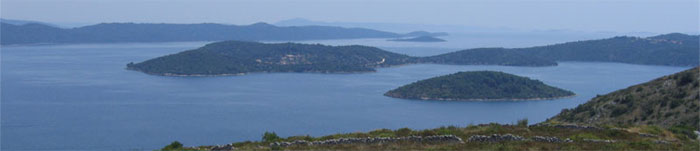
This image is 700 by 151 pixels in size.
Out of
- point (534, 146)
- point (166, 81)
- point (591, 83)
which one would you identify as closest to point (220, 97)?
point (166, 81)

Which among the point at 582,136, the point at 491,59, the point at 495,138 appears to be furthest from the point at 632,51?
the point at 495,138

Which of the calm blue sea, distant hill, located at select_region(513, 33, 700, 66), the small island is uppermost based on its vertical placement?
distant hill, located at select_region(513, 33, 700, 66)

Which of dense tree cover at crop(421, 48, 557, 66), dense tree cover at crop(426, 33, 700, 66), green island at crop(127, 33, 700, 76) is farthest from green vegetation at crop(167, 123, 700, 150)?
dense tree cover at crop(426, 33, 700, 66)

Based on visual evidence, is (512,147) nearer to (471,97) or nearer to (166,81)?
(471,97)

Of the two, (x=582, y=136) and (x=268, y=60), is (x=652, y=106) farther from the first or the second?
(x=268, y=60)

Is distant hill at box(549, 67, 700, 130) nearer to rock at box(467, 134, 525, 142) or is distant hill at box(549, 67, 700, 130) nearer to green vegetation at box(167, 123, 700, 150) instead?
green vegetation at box(167, 123, 700, 150)

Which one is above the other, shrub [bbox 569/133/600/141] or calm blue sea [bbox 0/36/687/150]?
shrub [bbox 569/133/600/141]
